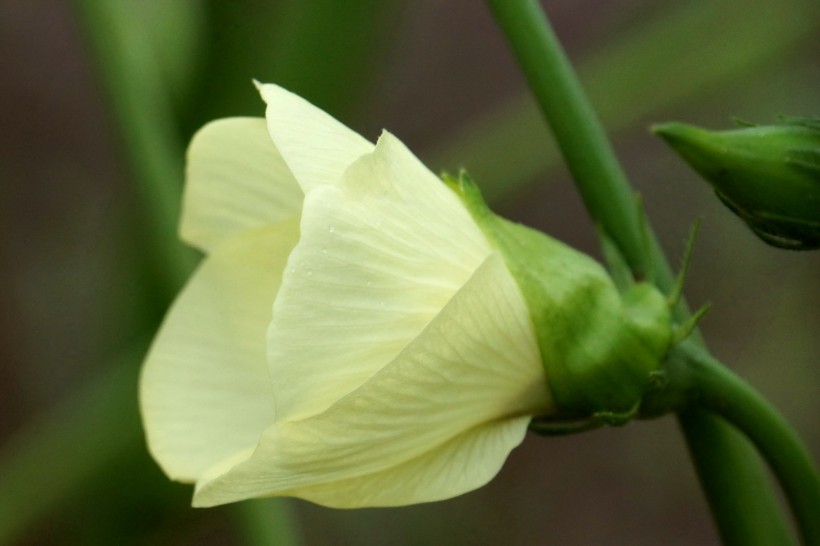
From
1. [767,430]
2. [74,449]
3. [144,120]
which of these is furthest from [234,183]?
[74,449]

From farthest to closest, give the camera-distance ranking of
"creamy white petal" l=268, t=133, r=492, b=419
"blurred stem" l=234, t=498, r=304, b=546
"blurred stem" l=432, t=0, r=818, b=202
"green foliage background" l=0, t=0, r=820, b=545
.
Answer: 1. "blurred stem" l=432, t=0, r=818, b=202
2. "green foliage background" l=0, t=0, r=820, b=545
3. "blurred stem" l=234, t=498, r=304, b=546
4. "creamy white petal" l=268, t=133, r=492, b=419

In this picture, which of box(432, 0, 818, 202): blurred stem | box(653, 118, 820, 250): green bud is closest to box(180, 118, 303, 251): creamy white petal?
box(653, 118, 820, 250): green bud


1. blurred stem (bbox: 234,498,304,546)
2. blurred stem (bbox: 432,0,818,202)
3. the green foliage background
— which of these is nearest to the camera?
blurred stem (bbox: 234,498,304,546)

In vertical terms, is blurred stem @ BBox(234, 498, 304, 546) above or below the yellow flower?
below

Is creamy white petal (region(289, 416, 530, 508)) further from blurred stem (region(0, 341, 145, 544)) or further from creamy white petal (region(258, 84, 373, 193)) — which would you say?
blurred stem (region(0, 341, 145, 544))

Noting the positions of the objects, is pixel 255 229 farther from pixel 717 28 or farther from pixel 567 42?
pixel 567 42

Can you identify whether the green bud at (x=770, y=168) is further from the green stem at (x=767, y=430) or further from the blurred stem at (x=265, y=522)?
the blurred stem at (x=265, y=522)

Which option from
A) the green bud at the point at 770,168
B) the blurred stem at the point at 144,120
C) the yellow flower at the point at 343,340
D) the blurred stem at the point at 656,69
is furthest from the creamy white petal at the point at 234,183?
the blurred stem at the point at 656,69

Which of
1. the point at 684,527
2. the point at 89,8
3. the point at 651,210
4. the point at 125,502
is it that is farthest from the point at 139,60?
the point at 684,527
